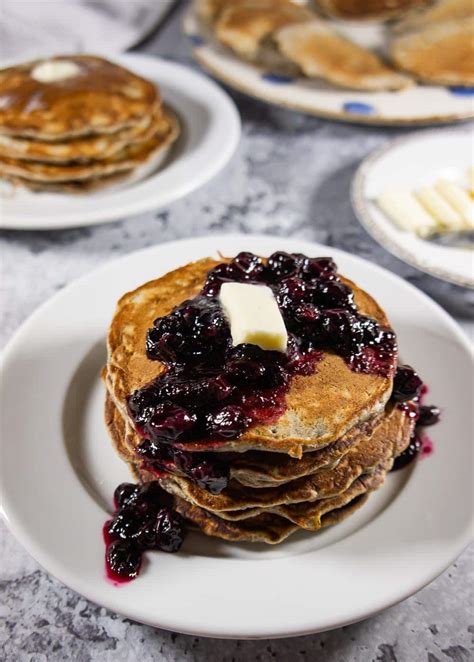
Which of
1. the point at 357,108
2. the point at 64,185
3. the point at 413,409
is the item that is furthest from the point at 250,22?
the point at 413,409

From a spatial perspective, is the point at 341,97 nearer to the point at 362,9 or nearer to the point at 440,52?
the point at 440,52

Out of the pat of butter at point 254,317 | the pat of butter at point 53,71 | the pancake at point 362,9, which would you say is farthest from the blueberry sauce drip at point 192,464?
the pancake at point 362,9

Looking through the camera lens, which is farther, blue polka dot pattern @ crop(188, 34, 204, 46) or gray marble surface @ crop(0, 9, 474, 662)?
blue polka dot pattern @ crop(188, 34, 204, 46)

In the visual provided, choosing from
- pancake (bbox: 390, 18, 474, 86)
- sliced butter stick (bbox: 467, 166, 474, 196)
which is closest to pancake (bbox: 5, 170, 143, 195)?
sliced butter stick (bbox: 467, 166, 474, 196)

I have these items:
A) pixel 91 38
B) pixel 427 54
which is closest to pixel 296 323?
pixel 427 54

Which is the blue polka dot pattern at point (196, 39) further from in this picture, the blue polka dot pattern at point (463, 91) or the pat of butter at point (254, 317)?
the pat of butter at point (254, 317)

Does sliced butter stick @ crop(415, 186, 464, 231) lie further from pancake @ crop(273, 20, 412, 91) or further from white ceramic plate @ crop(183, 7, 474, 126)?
pancake @ crop(273, 20, 412, 91)

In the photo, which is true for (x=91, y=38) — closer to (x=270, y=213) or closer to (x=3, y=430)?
(x=270, y=213)
